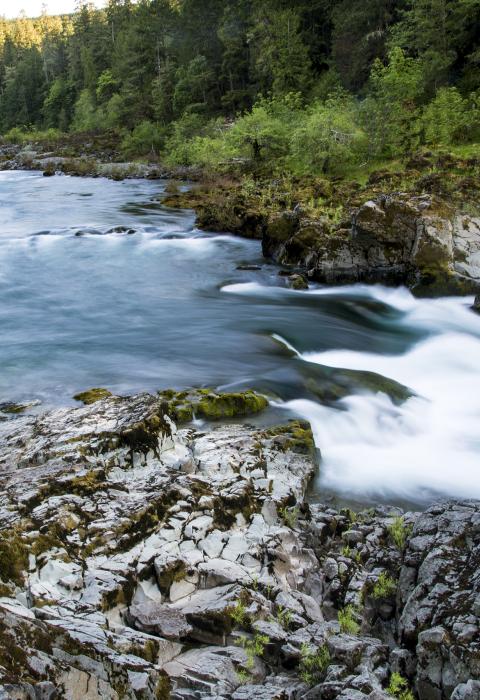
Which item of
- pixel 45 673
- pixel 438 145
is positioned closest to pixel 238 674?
pixel 45 673

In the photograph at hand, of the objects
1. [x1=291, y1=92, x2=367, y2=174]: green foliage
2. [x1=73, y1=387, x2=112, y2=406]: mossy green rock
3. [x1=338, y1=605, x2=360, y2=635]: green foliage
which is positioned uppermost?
[x1=291, y1=92, x2=367, y2=174]: green foliage

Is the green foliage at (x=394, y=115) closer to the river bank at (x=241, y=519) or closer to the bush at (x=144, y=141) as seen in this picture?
the river bank at (x=241, y=519)

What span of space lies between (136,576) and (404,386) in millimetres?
6135

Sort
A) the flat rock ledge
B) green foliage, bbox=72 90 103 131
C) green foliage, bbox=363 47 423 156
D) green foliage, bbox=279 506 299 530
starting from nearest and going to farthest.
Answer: the flat rock ledge → green foliage, bbox=279 506 299 530 → green foliage, bbox=363 47 423 156 → green foliage, bbox=72 90 103 131

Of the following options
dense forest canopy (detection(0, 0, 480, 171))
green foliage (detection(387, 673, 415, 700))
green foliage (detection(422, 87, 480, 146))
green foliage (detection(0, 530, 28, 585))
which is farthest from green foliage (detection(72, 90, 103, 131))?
green foliage (detection(387, 673, 415, 700))

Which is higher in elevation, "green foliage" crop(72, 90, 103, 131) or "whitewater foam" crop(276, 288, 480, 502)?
"green foliage" crop(72, 90, 103, 131)

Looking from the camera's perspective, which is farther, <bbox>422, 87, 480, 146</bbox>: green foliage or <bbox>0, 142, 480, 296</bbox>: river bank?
<bbox>422, 87, 480, 146</bbox>: green foliage

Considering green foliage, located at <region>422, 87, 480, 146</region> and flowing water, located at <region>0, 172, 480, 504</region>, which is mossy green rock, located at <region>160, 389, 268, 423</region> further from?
green foliage, located at <region>422, 87, 480, 146</region>

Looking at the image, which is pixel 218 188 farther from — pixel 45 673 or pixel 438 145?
pixel 45 673

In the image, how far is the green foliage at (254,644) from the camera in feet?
13.0

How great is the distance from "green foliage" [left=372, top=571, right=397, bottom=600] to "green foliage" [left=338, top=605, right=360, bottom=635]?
26 cm

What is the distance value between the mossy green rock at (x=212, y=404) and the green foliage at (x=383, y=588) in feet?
11.5

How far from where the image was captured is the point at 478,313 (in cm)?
1233

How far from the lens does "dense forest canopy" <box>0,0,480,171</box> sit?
24094 millimetres
